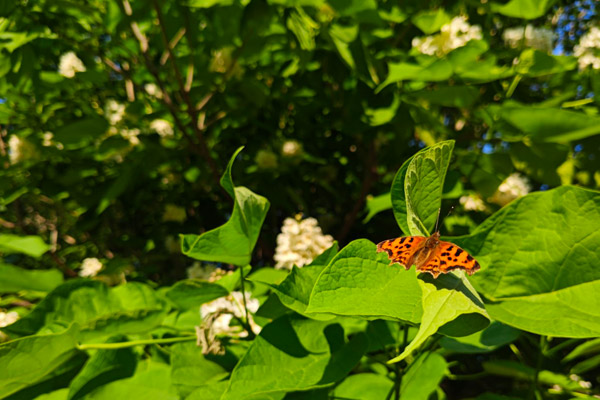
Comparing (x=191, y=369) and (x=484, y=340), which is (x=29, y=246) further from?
(x=484, y=340)

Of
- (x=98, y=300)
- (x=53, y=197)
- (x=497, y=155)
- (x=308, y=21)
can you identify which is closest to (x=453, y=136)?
(x=497, y=155)

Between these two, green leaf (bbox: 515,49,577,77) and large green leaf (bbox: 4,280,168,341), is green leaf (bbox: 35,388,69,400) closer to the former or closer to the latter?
large green leaf (bbox: 4,280,168,341)

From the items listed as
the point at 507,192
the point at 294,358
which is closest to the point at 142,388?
the point at 294,358

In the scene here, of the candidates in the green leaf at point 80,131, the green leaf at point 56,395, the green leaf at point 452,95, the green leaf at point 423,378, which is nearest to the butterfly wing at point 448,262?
the green leaf at point 423,378

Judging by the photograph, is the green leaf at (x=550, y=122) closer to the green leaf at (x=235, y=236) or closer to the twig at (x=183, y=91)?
the green leaf at (x=235, y=236)

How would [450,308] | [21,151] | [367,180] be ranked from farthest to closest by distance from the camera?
[21,151]
[367,180]
[450,308]

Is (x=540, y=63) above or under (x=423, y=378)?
above
